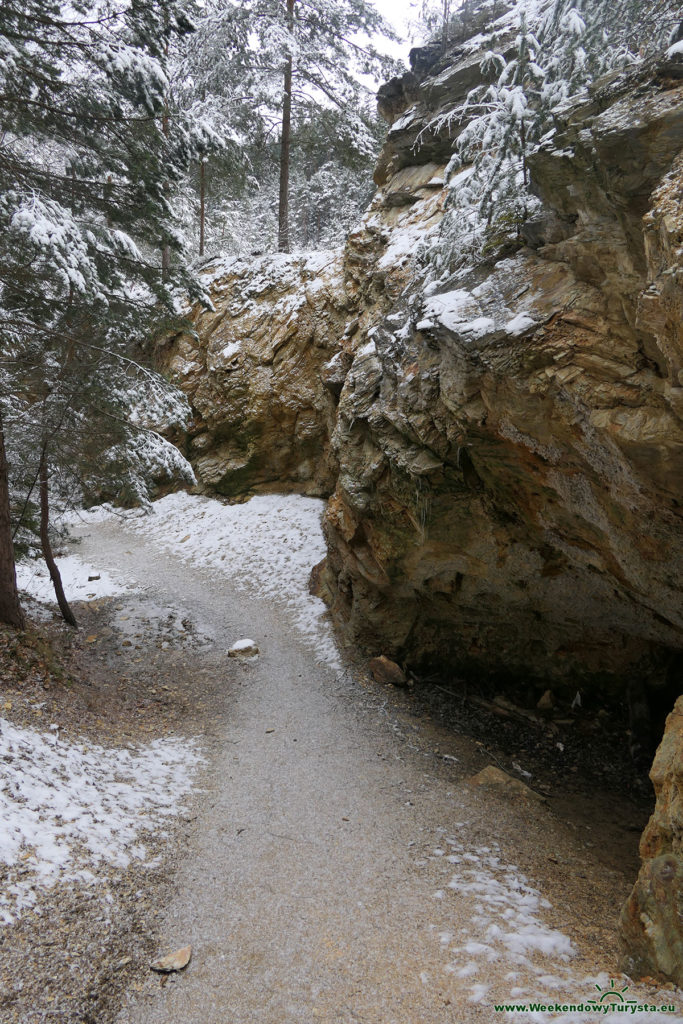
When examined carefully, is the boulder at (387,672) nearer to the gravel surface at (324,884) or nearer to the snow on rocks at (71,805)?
the gravel surface at (324,884)

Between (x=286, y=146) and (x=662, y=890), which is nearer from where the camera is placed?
(x=662, y=890)

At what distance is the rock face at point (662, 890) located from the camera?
11.3ft

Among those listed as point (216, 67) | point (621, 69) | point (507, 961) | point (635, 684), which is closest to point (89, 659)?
point (507, 961)

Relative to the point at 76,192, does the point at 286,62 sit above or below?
above

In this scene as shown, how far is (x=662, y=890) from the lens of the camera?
3.62m

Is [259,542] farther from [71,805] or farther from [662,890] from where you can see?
[662,890]

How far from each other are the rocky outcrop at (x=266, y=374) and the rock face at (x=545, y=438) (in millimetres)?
4798

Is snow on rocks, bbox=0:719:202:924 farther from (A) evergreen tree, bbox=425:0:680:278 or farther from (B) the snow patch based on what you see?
(A) evergreen tree, bbox=425:0:680:278

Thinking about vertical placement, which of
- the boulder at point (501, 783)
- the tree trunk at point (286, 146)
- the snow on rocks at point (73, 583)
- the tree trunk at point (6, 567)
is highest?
the tree trunk at point (286, 146)

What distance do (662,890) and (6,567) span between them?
8.20 metres

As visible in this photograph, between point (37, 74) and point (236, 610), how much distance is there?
954 cm

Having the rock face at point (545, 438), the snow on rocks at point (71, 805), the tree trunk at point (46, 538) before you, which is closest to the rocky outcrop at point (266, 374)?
the rock face at point (545, 438)

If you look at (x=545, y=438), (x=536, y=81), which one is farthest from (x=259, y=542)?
(x=536, y=81)

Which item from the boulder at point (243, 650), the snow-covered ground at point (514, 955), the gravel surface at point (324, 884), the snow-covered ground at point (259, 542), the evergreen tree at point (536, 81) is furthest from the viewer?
the snow-covered ground at point (259, 542)
